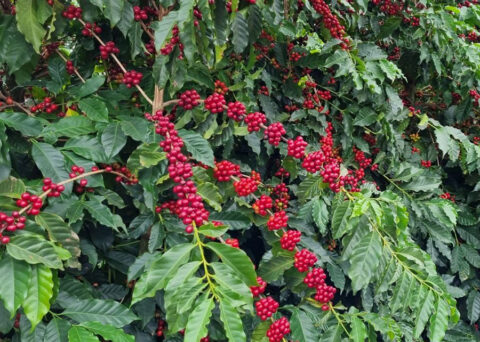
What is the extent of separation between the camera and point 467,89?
2822 millimetres

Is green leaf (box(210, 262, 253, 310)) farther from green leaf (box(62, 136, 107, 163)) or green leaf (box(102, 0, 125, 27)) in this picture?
green leaf (box(102, 0, 125, 27))

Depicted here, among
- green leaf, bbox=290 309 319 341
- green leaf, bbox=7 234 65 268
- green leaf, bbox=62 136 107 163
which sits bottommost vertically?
green leaf, bbox=290 309 319 341

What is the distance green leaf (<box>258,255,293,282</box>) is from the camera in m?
1.72

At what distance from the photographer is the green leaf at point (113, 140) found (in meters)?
1.57

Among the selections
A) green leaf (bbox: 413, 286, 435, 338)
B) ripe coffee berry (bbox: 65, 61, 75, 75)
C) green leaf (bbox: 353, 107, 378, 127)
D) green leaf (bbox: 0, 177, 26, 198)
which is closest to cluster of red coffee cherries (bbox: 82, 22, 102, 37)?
ripe coffee berry (bbox: 65, 61, 75, 75)

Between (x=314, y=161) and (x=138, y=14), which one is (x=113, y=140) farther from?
(x=314, y=161)

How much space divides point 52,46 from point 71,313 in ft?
3.43

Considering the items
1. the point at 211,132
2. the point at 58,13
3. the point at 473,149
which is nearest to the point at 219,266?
the point at 211,132

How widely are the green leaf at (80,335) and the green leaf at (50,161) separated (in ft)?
1.53

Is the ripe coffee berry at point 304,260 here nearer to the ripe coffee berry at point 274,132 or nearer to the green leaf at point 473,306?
the ripe coffee berry at point 274,132

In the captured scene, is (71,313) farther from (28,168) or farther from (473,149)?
(473,149)

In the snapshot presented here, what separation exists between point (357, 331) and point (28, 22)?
59.5 inches

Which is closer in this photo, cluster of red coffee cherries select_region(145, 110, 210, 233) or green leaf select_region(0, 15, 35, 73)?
cluster of red coffee cherries select_region(145, 110, 210, 233)

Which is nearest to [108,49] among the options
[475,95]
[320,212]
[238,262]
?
[238,262]
